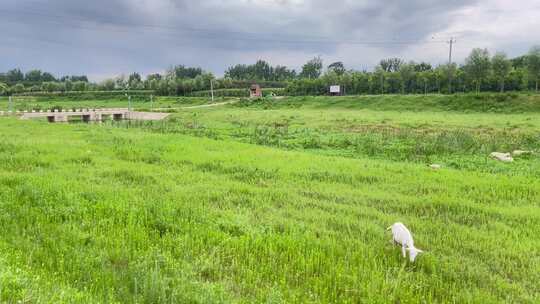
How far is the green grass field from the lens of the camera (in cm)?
467

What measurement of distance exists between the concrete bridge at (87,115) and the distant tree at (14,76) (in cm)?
11555

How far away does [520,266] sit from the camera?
5414 mm

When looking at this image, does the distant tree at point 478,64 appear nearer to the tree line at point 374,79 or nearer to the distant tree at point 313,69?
the tree line at point 374,79

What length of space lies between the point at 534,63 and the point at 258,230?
6095 cm

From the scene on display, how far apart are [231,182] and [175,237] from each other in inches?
150

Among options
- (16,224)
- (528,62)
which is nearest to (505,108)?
(528,62)

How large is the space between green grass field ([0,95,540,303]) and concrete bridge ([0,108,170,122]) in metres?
37.8

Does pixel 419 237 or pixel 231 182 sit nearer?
pixel 419 237

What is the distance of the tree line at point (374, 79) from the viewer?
6134 cm

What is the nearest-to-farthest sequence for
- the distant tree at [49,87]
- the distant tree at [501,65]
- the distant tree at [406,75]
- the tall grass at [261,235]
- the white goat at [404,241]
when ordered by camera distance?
the tall grass at [261,235] < the white goat at [404,241] < the distant tree at [501,65] < the distant tree at [406,75] < the distant tree at [49,87]

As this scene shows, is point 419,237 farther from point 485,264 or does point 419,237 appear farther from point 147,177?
point 147,177

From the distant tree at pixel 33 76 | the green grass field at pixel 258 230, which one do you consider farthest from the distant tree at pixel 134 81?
the green grass field at pixel 258 230

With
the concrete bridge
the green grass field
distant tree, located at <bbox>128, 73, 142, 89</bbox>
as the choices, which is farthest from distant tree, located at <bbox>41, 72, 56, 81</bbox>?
the green grass field

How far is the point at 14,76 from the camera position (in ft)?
497
